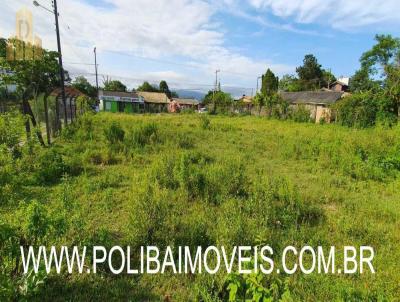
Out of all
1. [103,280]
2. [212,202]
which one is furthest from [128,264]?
[212,202]

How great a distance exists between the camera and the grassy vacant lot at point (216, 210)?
8.82ft

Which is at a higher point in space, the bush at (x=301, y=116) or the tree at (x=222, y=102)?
the tree at (x=222, y=102)

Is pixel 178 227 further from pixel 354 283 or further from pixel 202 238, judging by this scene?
pixel 354 283

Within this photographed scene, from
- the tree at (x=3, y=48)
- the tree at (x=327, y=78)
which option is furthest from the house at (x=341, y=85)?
the tree at (x=3, y=48)

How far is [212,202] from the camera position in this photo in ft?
15.5

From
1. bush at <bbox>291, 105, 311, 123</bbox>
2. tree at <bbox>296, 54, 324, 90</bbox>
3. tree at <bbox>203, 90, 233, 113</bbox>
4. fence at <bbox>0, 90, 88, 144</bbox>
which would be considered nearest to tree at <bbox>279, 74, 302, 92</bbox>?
tree at <bbox>296, 54, 324, 90</bbox>

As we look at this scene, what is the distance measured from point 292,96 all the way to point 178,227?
106 feet

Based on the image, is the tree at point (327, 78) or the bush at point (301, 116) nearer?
the bush at point (301, 116)

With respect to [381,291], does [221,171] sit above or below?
above

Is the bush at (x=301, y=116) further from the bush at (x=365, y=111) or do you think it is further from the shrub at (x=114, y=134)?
the shrub at (x=114, y=134)

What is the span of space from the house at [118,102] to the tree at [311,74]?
98.2ft

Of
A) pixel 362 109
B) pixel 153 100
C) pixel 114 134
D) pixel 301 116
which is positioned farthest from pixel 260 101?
pixel 114 134

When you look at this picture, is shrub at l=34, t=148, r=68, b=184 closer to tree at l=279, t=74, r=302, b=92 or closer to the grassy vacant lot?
the grassy vacant lot

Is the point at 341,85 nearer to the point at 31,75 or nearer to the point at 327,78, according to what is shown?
A: the point at 327,78
